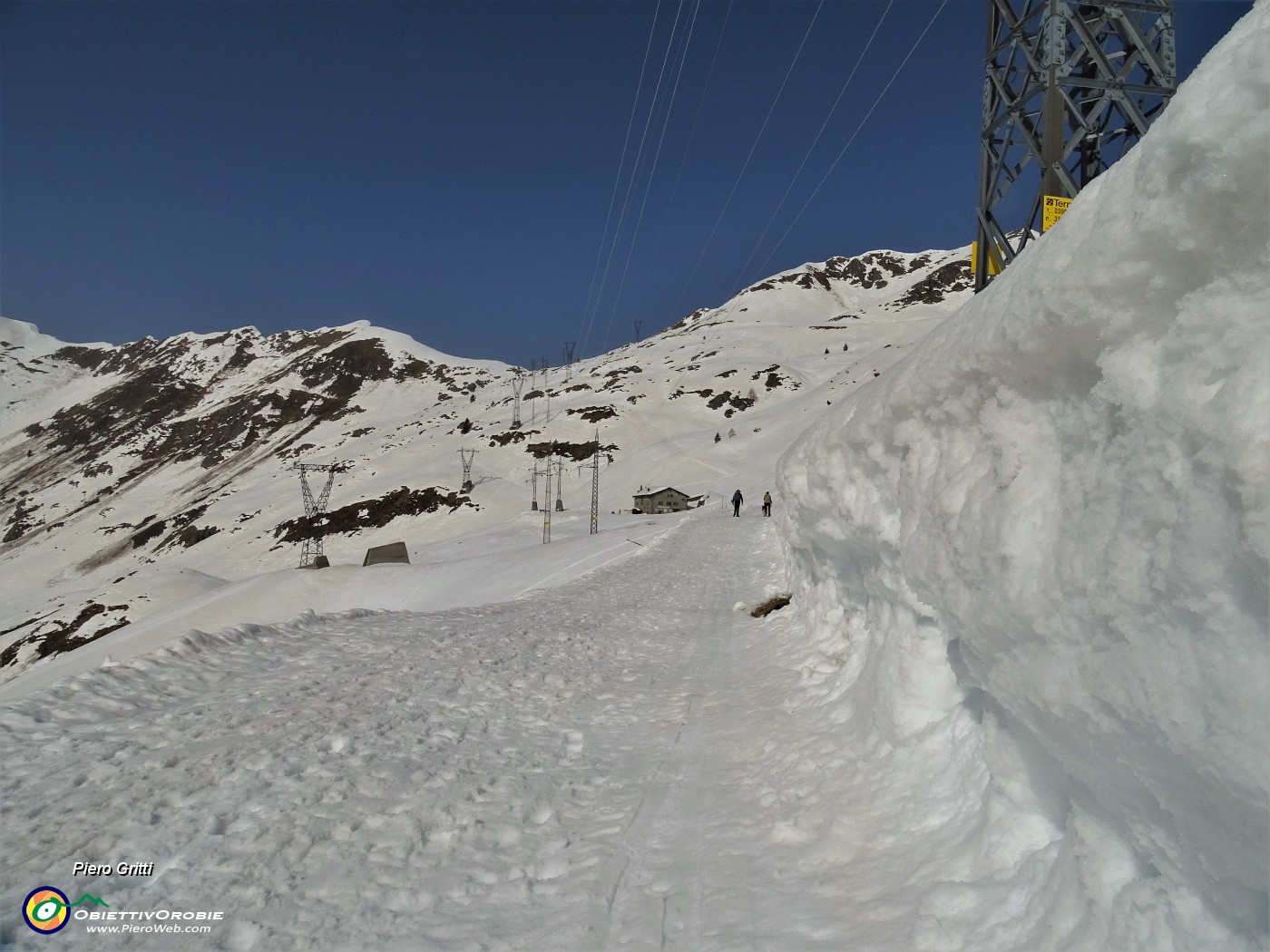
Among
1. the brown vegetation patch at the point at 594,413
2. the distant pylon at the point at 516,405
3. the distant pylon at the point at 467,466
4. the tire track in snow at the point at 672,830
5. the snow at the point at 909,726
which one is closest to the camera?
the snow at the point at 909,726

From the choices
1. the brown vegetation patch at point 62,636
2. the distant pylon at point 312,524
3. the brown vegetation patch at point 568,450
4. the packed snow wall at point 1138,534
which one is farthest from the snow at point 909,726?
the brown vegetation patch at point 568,450

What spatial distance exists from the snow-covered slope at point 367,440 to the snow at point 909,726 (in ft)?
67.7

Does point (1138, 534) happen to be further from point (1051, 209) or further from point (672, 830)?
point (1051, 209)

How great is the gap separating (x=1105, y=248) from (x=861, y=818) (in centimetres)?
356

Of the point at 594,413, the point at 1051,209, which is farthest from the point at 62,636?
the point at 594,413

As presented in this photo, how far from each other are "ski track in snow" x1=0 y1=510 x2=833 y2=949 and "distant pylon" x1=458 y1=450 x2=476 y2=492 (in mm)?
65803

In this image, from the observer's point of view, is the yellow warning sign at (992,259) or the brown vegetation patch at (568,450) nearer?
the yellow warning sign at (992,259)

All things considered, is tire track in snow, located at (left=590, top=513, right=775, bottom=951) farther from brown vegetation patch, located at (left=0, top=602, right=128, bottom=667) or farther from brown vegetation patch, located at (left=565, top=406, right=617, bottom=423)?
brown vegetation patch, located at (left=565, top=406, right=617, bottom=423)

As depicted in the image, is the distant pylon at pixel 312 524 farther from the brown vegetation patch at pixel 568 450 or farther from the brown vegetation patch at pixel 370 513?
the brown vegetation patch at pixel 568 450

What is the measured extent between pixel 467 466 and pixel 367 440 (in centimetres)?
4487

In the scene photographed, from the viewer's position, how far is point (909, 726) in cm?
473

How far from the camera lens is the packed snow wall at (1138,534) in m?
2.15

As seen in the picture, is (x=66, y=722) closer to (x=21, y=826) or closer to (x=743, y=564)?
(x=21, y=826)

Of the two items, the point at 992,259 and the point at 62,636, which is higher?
the point at 992,259
